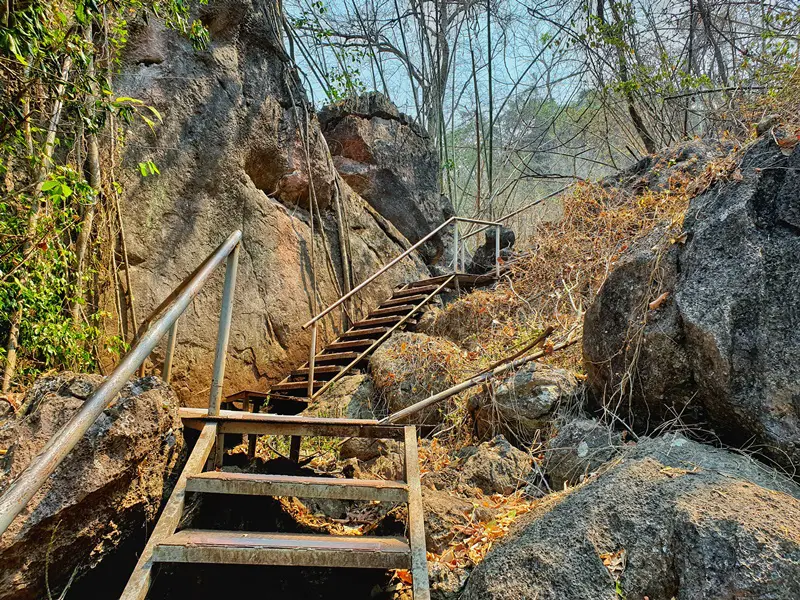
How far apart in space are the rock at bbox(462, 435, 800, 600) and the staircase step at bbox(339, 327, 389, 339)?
455cm

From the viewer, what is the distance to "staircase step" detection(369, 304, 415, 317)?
7.38m

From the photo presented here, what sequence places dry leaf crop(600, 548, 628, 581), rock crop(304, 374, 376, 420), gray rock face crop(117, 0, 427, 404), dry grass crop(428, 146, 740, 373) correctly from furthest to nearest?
1. gray rock face crop(117, 0, 427, 404)
2. dry grass crop(428, 146, 740, 373)
3. rock crop(304, 374, 376, 420)
4. dry leaf crop(600, 548, 628, 581)

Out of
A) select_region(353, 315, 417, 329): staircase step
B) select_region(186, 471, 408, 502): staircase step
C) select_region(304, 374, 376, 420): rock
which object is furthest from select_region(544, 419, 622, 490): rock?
select_region(353, 315, 417, 329): staircase step

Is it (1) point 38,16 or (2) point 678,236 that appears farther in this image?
(1) point 38,16

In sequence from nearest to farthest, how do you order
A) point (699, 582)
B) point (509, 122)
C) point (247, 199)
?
point (699, 582) < point (247, 199) < point (509, 122)

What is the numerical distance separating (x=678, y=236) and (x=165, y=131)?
17.4ft

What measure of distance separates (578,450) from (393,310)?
183 inches

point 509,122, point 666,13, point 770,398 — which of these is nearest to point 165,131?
point 770,398

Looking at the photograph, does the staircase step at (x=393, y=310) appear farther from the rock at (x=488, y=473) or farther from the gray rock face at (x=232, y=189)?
the rock at (x=488, y=473)

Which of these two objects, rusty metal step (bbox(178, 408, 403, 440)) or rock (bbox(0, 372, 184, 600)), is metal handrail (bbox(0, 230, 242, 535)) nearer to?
rusty metal step (bbox(178, 408, 403, 440))

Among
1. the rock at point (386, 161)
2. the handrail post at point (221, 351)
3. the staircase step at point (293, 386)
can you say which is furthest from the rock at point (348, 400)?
the rock at point (386, 161)

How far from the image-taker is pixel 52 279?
4.27 meters

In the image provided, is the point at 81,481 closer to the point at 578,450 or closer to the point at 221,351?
the point at 221,351

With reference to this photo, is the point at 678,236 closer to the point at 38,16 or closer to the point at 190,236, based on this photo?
the point at 38,16
